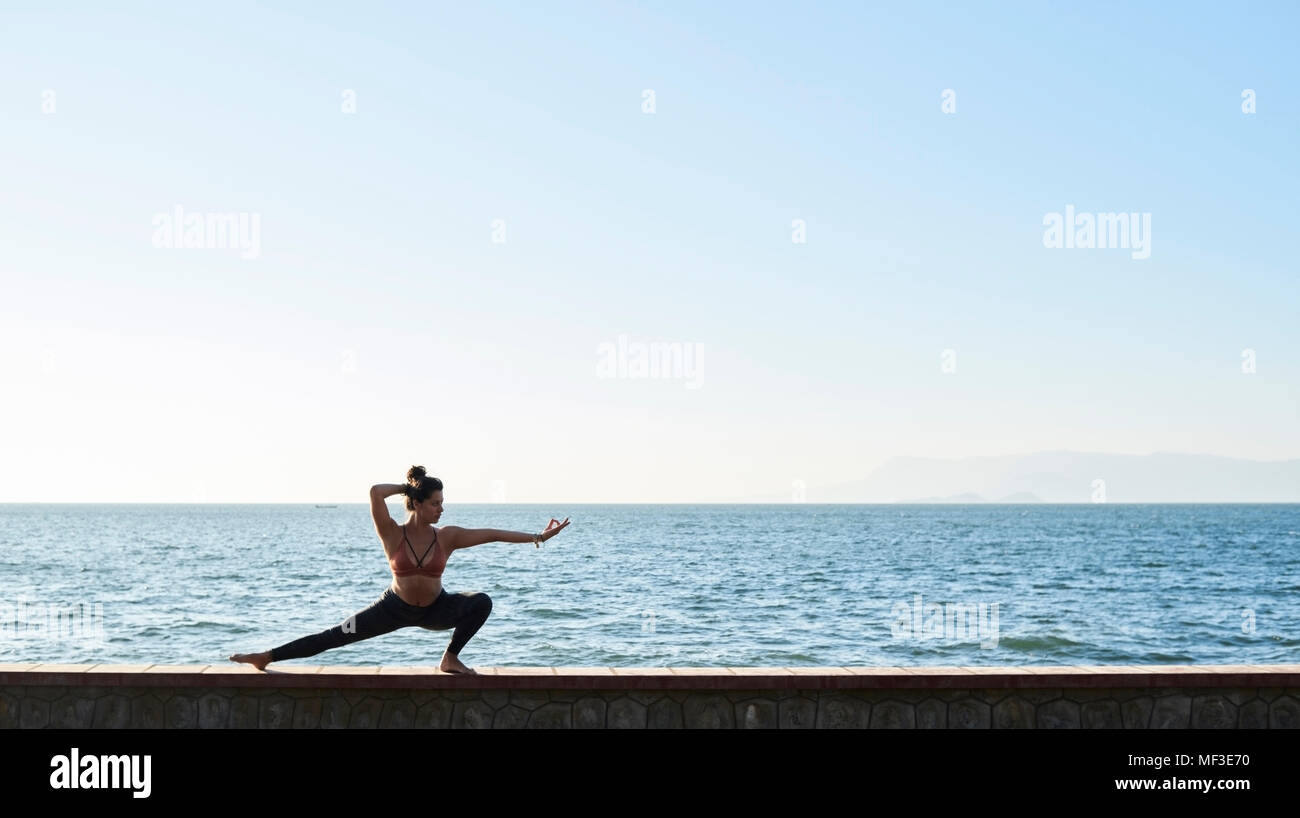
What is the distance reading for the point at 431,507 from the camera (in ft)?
25.6

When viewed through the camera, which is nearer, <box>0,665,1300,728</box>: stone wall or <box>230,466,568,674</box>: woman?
<box>230,466,568,674</box>: woman

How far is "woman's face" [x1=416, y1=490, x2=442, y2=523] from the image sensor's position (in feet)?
25.5

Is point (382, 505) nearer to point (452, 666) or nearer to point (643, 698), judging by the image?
point (452, 666)

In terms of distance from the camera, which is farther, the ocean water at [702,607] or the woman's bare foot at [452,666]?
the ocean water at [702,607]

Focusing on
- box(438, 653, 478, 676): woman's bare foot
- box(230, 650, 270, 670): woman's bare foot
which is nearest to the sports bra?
box(438, 653, 478, 676): woman's bare foot

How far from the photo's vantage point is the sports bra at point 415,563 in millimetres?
7820

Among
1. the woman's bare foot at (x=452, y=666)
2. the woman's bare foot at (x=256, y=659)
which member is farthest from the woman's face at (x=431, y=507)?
the woman's bare foot at (x=256, y=659)

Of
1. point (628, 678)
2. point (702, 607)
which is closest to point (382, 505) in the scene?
point (628, 678)

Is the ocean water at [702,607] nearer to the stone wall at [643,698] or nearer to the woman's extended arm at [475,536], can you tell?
the stone wall at [643,698]

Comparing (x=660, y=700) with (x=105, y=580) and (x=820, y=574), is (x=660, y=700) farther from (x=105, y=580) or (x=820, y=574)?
(x=105, y=580)

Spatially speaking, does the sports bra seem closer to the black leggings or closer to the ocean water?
the black leggings

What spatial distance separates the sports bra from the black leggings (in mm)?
184
